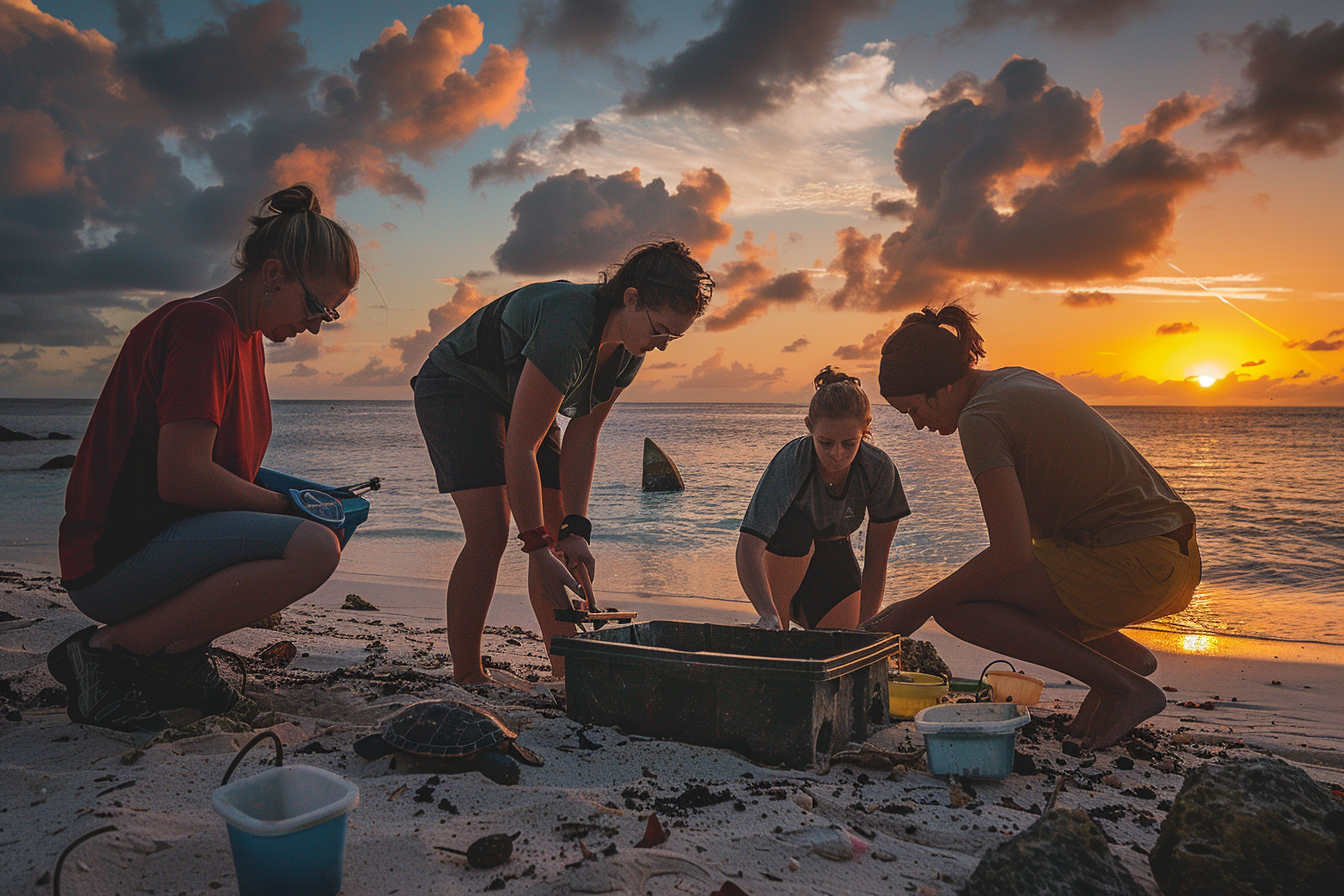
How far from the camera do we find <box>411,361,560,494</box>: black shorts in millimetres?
3443

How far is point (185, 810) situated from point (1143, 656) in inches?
140

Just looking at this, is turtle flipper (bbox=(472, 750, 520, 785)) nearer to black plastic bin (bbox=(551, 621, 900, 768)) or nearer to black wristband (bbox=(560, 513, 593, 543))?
black plastic bin (bbox=(551, 621, 900, 768))

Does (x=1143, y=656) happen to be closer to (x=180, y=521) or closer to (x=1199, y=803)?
(x=1199, y=803)

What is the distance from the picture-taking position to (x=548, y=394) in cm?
300

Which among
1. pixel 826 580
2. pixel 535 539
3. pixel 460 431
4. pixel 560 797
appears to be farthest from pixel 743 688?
pixel 826 580

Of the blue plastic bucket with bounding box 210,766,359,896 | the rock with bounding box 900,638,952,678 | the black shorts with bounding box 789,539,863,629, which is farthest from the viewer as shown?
the black shorts with bounding box 789,539,863,629

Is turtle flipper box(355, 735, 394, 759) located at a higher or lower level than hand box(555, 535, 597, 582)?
lower

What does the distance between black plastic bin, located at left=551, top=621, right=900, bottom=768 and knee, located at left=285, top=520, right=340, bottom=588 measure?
85cm

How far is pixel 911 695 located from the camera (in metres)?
3.44

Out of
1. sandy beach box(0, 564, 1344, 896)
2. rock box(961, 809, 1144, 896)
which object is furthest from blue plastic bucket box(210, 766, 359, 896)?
rock box(961, 809, 1144, 896)

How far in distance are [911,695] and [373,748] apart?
2.15m

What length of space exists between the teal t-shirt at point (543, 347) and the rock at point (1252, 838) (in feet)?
7.47

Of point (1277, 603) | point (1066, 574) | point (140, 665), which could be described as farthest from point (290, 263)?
point (1277, 603)

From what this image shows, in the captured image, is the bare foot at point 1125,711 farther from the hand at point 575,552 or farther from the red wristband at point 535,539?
the red wristband at point 535,539
